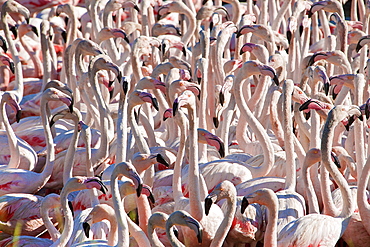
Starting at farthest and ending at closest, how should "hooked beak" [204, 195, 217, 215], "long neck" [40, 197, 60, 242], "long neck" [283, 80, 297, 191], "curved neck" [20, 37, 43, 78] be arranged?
"curved neck" [20, 37, 43, 78], "long neck" [283, 80, 297, 191], "long neck" [40, 197, 60, 242], "hooked beak" [204, 195, 217, 215]

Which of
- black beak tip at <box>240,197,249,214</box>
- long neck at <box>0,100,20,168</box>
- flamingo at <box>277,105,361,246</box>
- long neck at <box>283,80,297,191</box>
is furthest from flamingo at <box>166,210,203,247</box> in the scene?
long neck at <box>0,100,20,168</box>

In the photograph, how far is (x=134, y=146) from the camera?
6.68 meters

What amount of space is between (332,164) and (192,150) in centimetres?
102

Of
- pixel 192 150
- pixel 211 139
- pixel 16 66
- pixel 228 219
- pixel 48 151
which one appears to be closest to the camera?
pixel 228 219

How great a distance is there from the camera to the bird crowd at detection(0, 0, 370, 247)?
4.92 metres

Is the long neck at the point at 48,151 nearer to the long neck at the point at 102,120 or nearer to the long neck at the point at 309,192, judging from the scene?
the long neck at the point at 102,120

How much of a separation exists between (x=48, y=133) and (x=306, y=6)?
372 centimetres

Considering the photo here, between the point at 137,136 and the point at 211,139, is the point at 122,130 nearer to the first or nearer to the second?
the point at 137,136

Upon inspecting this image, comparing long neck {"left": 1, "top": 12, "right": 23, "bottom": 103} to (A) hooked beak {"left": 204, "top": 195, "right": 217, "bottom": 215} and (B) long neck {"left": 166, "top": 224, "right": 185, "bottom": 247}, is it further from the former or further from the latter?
(B) long neck {"left": 166, "top": 224, "right": 185, "bottom": 247}

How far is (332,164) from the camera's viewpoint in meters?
5.15

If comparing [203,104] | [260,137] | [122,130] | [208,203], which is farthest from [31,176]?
[208,203]

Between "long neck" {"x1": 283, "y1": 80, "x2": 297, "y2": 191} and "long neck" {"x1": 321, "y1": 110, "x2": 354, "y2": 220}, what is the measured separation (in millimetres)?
371

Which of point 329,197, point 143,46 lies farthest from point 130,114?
point 329,197

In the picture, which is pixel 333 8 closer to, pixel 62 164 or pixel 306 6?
pixel 306 6
